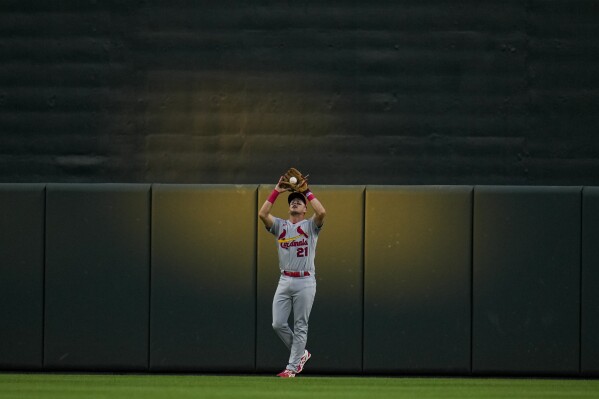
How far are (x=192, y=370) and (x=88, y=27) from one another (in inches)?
133

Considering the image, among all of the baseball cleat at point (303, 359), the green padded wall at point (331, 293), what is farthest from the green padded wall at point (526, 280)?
the baseball cleat at point (303, 359)

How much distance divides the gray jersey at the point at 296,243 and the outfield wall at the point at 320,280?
23.2 inches

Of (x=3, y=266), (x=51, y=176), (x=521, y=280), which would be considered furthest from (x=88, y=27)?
(x=521, y=280)

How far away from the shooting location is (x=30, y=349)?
381 inches

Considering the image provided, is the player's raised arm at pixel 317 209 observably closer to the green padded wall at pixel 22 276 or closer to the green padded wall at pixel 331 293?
the green padded wall at pixel 331 293

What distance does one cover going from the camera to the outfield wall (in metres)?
9.56

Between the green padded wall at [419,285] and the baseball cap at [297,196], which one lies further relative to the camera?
the green padded wall at [419,285]

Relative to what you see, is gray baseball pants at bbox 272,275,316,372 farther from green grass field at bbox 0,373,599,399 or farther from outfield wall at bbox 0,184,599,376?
outfield wall at bbox 0,184,599,376

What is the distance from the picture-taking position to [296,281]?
897 cm

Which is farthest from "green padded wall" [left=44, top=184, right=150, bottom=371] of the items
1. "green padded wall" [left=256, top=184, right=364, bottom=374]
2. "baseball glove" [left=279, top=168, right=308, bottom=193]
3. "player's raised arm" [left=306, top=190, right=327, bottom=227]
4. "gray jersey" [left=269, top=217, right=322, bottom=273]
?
"player's raised arm" [left=306, top=190, right=327, bottom=227]

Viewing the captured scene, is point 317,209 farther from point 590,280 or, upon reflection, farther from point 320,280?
point 590,280

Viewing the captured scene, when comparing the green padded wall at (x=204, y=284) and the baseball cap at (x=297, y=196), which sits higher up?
the baseball cap at (x=297, y=196)

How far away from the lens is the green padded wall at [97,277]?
9.64m

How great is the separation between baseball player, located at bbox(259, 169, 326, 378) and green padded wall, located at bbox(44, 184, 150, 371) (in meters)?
1.34
